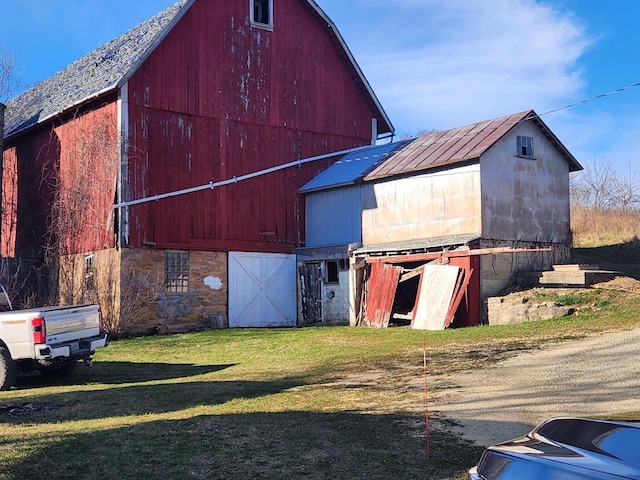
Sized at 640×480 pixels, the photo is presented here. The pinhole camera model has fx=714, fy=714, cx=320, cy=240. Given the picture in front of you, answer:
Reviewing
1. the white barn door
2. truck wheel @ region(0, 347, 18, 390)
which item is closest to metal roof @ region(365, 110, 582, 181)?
the white barn door

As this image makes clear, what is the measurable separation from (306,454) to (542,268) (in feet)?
50.6

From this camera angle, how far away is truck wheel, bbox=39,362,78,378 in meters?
13.8

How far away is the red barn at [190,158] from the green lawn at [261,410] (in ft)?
18.5

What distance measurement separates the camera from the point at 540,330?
16.4 m

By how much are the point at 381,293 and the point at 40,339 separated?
465 inches

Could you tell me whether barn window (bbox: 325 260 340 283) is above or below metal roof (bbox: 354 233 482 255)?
below

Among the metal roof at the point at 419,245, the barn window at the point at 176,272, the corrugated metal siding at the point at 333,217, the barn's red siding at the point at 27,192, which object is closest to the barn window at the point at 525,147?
the metal roof at the point at 419,245

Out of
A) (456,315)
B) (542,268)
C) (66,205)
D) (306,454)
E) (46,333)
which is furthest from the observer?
(66,205)

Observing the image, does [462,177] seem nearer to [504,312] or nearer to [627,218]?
[504,312]

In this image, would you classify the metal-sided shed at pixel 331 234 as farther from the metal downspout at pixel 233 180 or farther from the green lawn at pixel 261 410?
the green lawn at pixel 261 410

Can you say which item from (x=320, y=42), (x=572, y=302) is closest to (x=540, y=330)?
(x=572, y=302)

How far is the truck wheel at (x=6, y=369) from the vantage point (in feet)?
40.0

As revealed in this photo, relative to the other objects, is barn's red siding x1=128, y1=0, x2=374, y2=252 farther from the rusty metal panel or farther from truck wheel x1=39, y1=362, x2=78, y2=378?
truck wheel x1=39, y1=362, x2=78, y2=378

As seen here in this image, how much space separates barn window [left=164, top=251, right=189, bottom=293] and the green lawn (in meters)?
5.14
